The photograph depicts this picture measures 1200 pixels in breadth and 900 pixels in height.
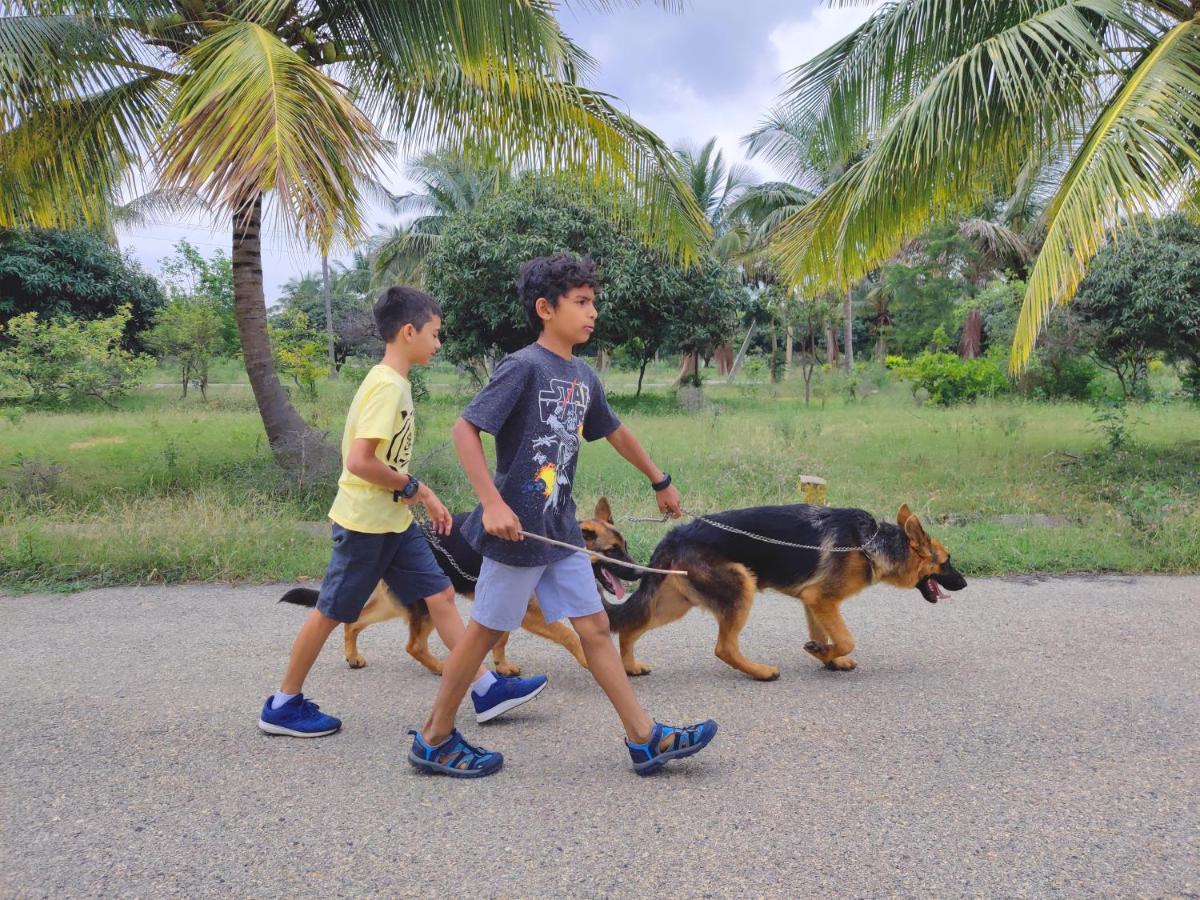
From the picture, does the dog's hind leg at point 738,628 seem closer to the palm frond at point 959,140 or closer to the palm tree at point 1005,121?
the palm tree at point 1005,121

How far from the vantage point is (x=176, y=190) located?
20.1 ft

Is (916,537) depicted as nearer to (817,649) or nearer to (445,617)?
(817,649)

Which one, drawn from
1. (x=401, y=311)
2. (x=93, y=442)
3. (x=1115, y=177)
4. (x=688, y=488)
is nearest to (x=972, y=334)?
(x=688, y=488)

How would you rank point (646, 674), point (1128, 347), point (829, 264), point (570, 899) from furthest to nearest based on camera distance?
point (1128, 347) → point (829, 264) → point (646, 674) → point (570, 899)

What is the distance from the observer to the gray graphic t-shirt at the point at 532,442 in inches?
120

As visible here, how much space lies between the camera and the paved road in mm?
2467

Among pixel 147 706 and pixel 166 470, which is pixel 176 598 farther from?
pixel 166 470

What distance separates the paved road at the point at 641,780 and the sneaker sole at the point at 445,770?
4 cm

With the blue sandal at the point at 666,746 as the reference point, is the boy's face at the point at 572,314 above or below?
above

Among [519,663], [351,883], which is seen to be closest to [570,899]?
[351,883]

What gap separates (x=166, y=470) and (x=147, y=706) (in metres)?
5.88

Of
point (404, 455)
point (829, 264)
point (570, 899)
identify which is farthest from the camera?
point (829, 264)

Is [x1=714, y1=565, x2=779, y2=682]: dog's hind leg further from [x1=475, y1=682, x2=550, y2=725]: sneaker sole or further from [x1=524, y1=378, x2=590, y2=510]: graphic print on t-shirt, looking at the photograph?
[x1=524, y1=378, x2=590, y2=510]: graphic print on t-shirt

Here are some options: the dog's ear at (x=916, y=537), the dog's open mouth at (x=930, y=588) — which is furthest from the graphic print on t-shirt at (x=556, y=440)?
the dog's open mouth at (x=930, y=588)
